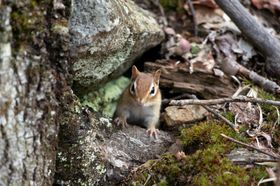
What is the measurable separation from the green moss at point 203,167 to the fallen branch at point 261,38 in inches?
56.9

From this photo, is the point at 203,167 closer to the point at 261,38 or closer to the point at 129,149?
the point at 129,149

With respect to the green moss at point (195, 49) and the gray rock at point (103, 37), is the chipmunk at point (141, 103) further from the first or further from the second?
the green moss at point (195, 49)

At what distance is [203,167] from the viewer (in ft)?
12.3

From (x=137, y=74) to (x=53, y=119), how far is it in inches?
74.7

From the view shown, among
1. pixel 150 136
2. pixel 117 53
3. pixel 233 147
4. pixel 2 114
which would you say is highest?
pixel 2 114

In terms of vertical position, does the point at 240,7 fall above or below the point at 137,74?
above

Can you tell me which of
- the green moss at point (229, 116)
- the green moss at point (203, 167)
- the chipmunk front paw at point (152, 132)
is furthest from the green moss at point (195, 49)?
the green moss at point (203, 167)

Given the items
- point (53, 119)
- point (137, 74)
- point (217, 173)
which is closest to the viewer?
point (53, 119)

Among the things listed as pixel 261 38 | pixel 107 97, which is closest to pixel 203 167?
pixel 107 97

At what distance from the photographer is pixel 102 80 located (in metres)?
4.94

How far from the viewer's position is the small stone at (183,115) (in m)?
4.97

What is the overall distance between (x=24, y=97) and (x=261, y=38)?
316cm

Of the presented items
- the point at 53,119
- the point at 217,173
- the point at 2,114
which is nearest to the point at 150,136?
the point at 217,173

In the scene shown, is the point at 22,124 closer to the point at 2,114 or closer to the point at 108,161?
the point at 2,114
